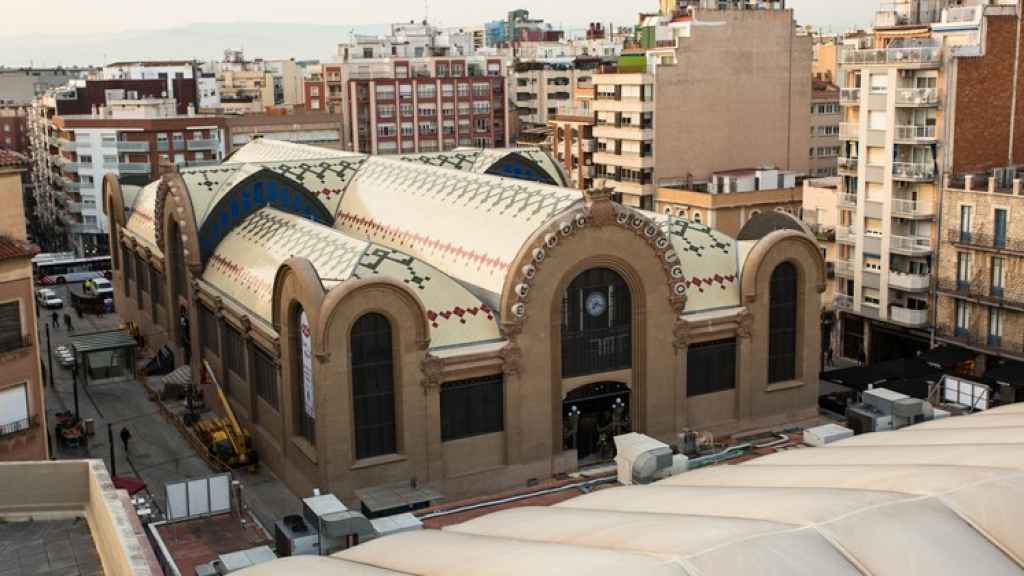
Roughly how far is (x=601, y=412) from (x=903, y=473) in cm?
2976

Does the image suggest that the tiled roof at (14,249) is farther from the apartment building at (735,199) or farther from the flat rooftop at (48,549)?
the apartment building at (735,199)

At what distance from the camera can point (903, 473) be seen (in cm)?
1861

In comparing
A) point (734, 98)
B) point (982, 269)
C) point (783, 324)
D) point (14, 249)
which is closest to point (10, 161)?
point (14, 249)

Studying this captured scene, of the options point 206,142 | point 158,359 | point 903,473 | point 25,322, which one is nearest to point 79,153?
point 206,142

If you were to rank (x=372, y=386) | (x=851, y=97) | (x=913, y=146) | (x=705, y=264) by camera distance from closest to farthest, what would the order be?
(x=372, y=386) → (x=705, y=264) → (x=913, y=146) → (x=851, y=97)

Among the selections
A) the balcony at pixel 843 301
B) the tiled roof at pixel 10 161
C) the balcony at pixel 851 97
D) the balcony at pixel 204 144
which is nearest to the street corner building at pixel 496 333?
the tiled roof at pixel 10 161

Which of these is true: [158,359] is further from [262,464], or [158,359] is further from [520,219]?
[520,219]

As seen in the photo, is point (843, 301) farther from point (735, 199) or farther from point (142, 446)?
point (142, 446)

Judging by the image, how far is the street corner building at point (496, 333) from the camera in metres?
43.2

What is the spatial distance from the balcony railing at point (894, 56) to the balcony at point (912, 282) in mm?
11246

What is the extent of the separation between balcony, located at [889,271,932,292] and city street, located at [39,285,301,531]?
35.3 metres

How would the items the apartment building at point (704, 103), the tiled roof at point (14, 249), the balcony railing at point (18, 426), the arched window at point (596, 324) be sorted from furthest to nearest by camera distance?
the apartment building at point (704, 103) → the arched window at point (596, 324) → the balcony railing at point (18, 426) → the tiled roof at point (14, 249)

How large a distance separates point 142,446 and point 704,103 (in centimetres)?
5157

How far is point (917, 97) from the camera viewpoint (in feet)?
204
